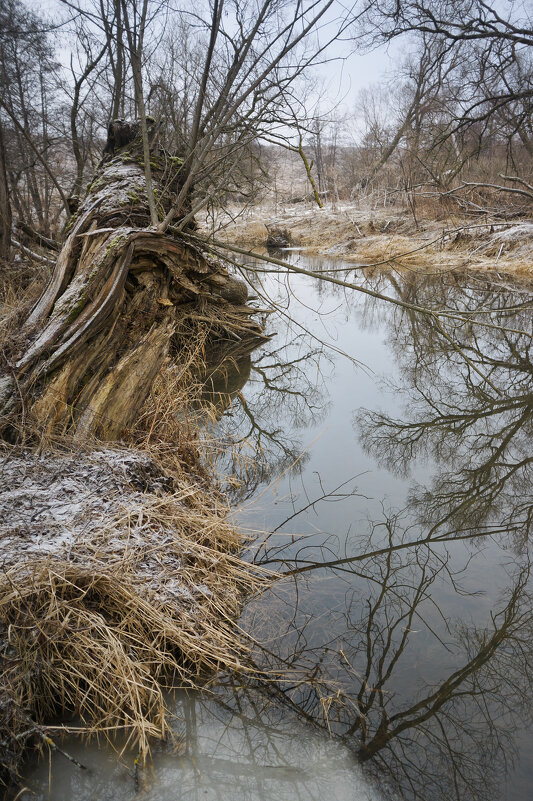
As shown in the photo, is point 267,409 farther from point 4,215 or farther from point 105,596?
point 4,215

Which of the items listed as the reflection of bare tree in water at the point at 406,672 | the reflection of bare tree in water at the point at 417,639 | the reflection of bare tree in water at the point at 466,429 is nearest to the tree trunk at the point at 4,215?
the reflection of bare tree in water at the point at 466,429

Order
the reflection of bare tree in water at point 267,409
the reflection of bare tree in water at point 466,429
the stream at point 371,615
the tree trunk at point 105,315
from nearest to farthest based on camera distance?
the stream at point 371,615, the tree trunk at point 105,315, the reflection of bare tree in water at point 466,429, the reflection of bare tree in water at point 267,409

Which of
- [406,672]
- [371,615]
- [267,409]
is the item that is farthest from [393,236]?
[406,672]

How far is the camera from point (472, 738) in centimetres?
226

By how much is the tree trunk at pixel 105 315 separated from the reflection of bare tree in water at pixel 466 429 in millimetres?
2209

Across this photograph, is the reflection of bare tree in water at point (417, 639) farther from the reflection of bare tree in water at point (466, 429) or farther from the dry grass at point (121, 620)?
the dry grass at point (121, 620)

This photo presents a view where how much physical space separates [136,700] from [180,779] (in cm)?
33

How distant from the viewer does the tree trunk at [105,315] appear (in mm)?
3842

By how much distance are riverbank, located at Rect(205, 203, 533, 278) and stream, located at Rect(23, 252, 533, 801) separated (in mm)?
2176

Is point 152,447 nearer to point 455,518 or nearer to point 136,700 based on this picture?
point 136,700

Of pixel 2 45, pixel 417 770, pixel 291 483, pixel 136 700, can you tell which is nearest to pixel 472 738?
pixel 417 770

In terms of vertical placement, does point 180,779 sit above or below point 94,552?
below

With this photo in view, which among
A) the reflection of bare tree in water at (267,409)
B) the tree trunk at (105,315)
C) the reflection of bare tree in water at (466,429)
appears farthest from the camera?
the reflection of bare tree in water at (267,409)

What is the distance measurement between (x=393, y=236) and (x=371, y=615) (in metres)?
15.7
